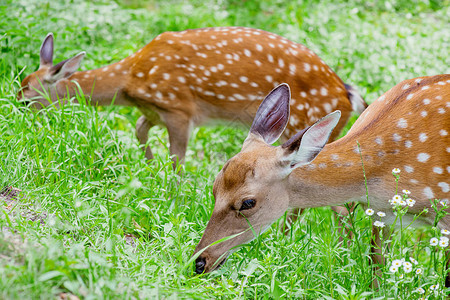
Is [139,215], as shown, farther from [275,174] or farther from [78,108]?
[78,108]

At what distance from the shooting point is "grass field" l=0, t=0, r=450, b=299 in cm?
320

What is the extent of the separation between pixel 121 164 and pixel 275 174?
62.8 inches

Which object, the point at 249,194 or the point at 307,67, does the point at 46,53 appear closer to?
the point at 307,67

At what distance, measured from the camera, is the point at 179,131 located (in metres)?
5.90

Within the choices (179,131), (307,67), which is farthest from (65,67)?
(307,67)

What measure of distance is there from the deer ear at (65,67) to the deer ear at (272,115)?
7.85ft

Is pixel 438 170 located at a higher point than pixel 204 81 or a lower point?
higher

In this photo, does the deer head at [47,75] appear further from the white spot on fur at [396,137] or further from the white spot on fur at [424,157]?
the white spot on fur at [424,157]

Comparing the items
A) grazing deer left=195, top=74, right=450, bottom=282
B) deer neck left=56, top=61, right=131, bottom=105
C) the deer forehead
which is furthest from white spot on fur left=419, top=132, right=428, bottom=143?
deer neck left=56, top=61, right=131, bottom=105

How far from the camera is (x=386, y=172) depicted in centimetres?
392

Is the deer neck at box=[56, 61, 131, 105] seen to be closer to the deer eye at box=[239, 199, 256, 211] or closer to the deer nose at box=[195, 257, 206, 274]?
the deer eye at box=[239, 199, 256, 211]

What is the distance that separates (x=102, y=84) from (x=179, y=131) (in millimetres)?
929

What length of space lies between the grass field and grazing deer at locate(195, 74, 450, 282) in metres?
0.19

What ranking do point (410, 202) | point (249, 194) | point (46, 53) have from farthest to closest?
point (46, 53)
point (249, 194)
point (410, 202)
